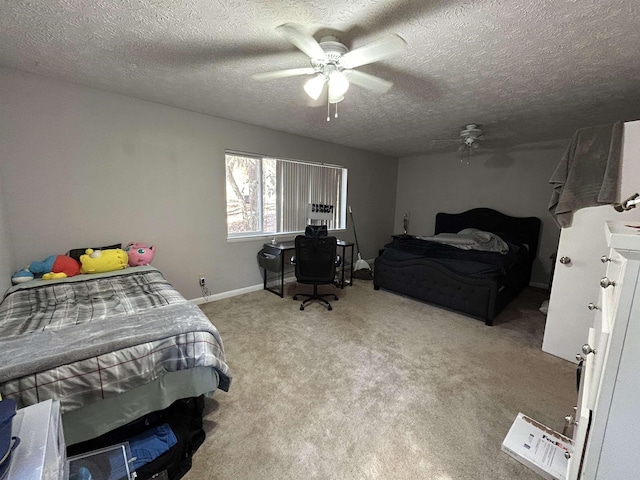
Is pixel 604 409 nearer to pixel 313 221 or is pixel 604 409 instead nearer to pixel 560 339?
pixel 560 339

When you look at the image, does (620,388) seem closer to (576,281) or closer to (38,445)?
(38,445)

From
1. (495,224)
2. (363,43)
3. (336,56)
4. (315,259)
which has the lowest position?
(315,259)

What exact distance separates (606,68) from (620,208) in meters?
1.42

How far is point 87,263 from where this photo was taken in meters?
2.42

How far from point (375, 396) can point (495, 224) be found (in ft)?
13.4

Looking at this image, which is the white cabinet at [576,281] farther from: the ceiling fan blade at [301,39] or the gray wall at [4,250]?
the gray wall at [4,250]

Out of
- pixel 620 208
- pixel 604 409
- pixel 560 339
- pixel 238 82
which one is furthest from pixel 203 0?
pixel 560 339

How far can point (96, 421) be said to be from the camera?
1.24 meters

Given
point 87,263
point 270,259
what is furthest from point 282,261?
point 87,263

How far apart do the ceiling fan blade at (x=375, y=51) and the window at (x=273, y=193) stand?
2.29 meters

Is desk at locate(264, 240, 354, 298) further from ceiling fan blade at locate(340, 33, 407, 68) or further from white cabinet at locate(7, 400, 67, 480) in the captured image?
white cabinet at locate(7, 400, 67, 480)

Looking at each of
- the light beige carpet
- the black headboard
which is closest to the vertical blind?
the light beige carpet

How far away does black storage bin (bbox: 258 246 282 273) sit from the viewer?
3.58 metres

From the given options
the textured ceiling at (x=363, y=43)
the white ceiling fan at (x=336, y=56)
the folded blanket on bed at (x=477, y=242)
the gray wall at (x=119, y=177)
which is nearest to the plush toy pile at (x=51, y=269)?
the gray wall at (x=119, y=177)
